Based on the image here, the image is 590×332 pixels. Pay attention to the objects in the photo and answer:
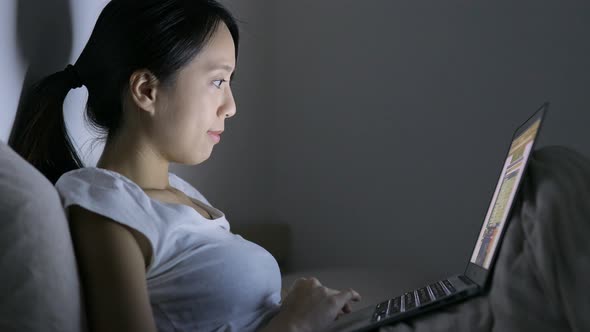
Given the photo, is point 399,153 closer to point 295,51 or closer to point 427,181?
point 427,181

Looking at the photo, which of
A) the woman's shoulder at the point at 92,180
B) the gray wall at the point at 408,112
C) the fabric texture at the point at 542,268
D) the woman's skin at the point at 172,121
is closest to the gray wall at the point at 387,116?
the gray wall at the point at 408,112

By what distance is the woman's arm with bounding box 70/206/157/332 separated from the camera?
0.69m

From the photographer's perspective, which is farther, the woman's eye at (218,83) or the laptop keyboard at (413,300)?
the woman's eye at (218,83)

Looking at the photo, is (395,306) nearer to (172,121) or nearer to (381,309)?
(381,309)

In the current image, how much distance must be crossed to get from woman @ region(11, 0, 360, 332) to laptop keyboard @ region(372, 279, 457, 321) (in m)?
0.08

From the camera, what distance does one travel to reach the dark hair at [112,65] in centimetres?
92

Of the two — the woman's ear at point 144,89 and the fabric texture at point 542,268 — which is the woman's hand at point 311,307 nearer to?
the fabric texture at point 542,268

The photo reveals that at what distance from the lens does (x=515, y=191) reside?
72 centimetres

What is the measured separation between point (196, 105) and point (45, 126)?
27 cm

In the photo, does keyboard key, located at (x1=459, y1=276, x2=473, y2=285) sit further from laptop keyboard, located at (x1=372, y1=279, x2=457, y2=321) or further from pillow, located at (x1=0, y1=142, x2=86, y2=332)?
pillow, located at (x1=0, y1=142, x2=86, y2=332)

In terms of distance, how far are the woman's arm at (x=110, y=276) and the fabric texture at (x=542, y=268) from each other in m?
0.30

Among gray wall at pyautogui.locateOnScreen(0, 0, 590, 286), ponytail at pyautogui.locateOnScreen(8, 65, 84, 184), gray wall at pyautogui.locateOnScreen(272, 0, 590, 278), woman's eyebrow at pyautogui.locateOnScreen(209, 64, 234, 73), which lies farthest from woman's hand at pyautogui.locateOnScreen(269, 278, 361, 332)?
gray wall at pyautogui.locateOnScreen(272, 0, 590, 278)

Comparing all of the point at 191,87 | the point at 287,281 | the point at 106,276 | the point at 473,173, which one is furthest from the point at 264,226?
the point at 106,276

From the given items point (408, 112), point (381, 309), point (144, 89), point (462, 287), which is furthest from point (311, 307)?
point (408, 112)
